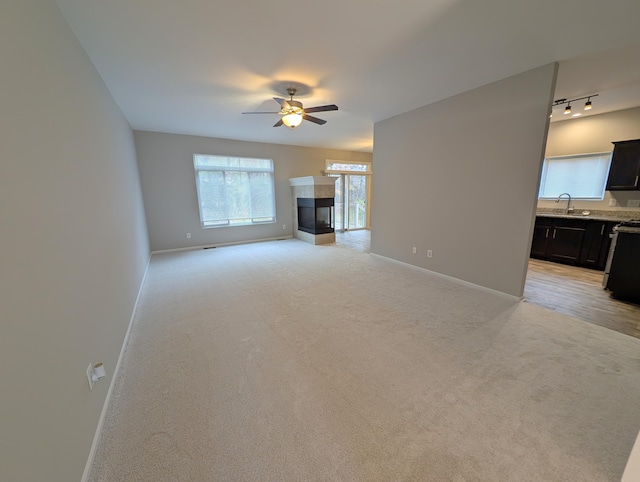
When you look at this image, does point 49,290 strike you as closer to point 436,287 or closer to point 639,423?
point 639,423

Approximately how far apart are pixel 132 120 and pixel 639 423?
6.64 meters

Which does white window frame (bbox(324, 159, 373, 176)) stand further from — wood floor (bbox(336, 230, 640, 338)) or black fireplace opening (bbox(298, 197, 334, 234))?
wood floor (bbox(336, 230, 640, 338))

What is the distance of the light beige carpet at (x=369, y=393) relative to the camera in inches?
47.5

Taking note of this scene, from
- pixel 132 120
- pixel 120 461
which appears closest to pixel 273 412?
pixel 120 461

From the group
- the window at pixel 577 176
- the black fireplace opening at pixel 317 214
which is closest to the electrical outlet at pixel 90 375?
the black fireplace opening at pixel 317 214

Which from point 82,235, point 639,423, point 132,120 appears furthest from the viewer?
point 132,120

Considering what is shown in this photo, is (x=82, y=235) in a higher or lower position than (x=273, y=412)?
higher

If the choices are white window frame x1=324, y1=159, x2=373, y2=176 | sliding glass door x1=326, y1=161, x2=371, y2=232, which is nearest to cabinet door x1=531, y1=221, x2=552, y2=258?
sliding glass door x1=326, y1=161, x2=371, y2=232

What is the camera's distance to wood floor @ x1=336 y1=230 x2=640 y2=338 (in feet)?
8.27

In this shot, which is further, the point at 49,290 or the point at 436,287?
the point at 436,287

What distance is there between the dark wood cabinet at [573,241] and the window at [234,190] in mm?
5938

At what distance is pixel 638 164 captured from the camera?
378cm

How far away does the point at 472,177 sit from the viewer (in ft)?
10.6

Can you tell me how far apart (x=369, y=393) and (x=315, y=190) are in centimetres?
482
